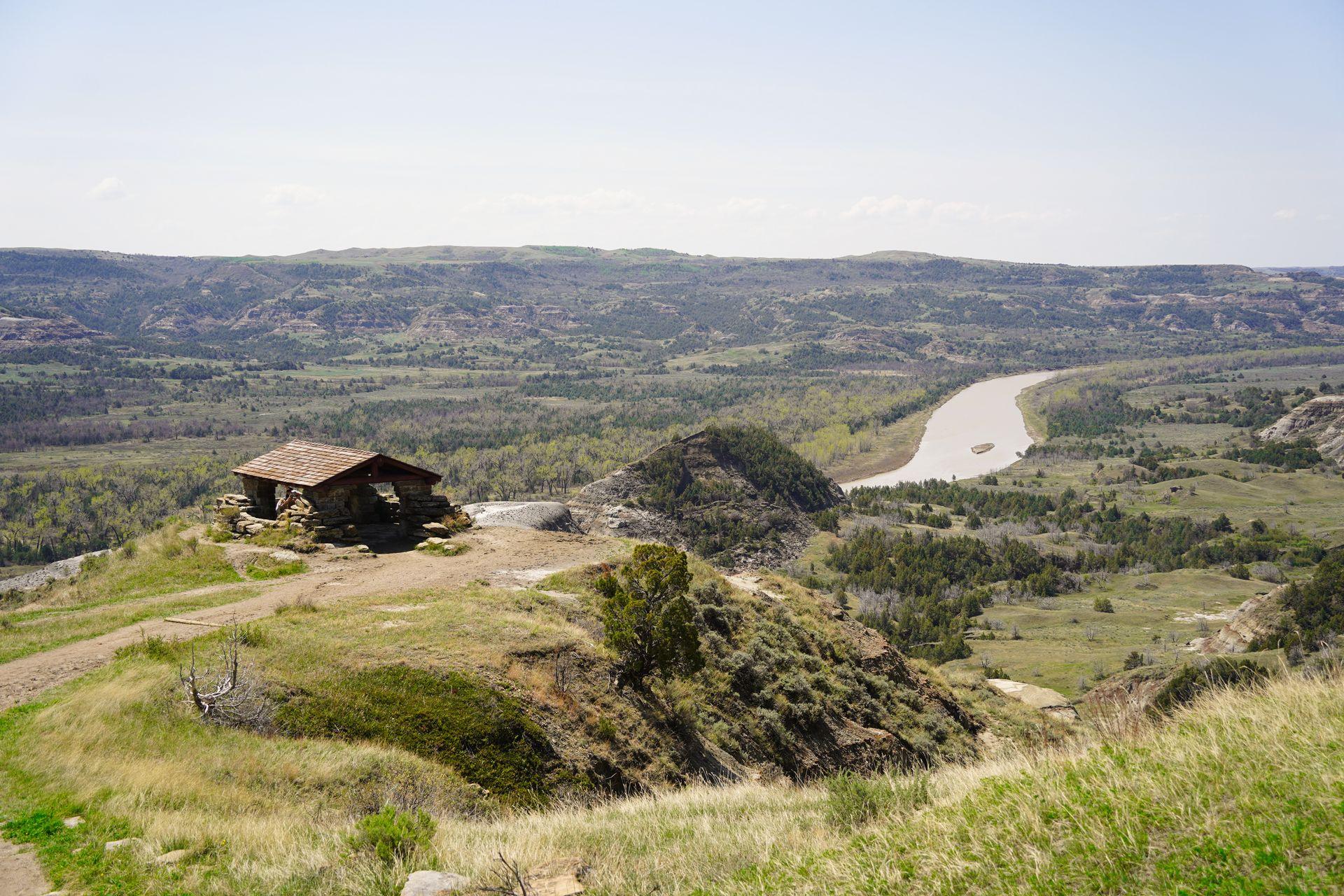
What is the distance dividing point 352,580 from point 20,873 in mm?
13214

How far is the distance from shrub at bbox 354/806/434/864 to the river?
10496cm

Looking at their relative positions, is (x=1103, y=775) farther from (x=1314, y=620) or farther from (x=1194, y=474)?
(x=1194, y=474)

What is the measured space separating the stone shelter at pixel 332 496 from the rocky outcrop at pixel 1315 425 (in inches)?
5776

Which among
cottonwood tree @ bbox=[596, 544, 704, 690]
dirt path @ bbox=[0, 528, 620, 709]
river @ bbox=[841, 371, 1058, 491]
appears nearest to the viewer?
dirt path @ bbox=[0, 528, 620, 709]

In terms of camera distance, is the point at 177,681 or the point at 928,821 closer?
the point at 928,821

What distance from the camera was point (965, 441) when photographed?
5753 inches

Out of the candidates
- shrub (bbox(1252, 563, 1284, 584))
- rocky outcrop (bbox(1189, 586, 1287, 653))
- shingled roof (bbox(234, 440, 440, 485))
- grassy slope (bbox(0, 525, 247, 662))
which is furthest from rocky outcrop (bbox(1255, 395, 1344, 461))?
grassy slope (bbox(0, 525, 247, 662))

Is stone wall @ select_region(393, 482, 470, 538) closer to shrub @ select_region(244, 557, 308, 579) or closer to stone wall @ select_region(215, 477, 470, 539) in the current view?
stone wall @ select_region(215, 477, 470, 539)

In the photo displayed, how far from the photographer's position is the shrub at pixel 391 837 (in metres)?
8.26

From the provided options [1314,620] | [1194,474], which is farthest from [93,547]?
[1194,474]

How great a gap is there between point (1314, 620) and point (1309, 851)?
176 feet

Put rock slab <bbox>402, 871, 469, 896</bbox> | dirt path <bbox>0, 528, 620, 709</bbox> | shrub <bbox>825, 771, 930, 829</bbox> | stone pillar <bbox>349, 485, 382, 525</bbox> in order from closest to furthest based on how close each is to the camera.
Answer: rock slab <bbox>402, 871, 469, 896</bbox>
shrub <bbox>825, 771, 930, 829</bbox>
dirt path <bbox>0, 528, 620, 709</bbox>
stone pillar <bbox>349, 485, 382, 525</bbox>

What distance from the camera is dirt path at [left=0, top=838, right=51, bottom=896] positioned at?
309 inches

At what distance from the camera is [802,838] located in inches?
334
